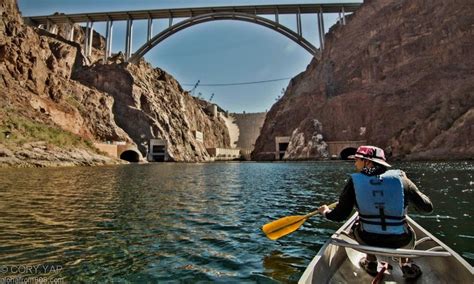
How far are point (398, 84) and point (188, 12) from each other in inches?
2589

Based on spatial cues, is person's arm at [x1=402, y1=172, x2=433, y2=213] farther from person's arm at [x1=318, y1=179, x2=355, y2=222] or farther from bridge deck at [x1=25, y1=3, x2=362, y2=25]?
bridge deck at [x1=25, y1=3, x2=362, y2=25]

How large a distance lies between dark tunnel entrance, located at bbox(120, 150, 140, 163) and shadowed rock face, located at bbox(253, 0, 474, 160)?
3962 cm

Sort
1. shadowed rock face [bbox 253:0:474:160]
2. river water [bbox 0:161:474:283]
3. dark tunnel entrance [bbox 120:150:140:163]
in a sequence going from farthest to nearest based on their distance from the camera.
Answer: dark tunnel entrance [bbox 120:150:140:163], shadowed rock face [bbox 253:0:474:160], river water [bbox 0:161:474:283]

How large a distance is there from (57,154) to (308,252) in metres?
45.7

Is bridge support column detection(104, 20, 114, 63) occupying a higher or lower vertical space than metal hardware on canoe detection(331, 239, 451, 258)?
higher

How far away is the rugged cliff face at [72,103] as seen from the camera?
146ft

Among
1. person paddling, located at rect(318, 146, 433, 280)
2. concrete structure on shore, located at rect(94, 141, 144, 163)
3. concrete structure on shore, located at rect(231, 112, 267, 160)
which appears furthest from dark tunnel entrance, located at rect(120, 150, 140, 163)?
concrete structure on shore, located at rect(231, 112, 267, 160)

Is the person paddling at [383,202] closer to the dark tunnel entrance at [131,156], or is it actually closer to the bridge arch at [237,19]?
the dark tunnel entrance at [131,156]

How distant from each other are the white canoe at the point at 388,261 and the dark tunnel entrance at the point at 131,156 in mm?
74348

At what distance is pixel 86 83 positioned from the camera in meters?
86.0

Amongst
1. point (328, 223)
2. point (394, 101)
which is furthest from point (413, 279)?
point (394, 101)

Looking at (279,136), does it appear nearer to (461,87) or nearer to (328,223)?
(461,87)

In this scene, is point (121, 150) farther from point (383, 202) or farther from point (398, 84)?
point (383, 202)

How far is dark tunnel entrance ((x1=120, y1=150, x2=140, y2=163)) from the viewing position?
75431mm
